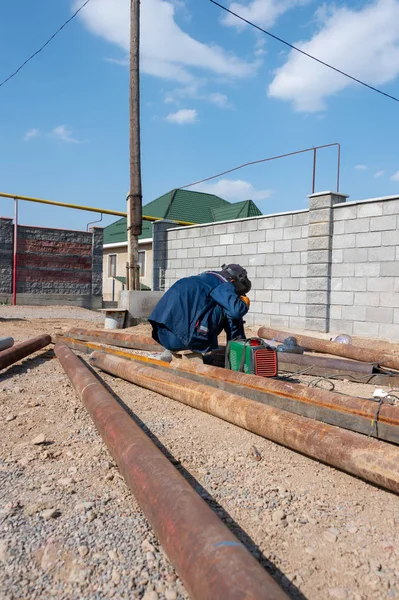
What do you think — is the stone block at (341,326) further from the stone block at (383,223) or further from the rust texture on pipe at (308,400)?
the rust texture on pipe at (308,400)

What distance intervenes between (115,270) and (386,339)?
17958mm

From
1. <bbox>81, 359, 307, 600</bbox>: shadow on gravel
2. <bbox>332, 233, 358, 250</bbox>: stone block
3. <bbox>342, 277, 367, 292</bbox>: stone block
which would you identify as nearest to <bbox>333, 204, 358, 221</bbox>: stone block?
<bbox>332, 233, 358, 250</bbox>: stone block

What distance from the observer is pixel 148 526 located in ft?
7.05

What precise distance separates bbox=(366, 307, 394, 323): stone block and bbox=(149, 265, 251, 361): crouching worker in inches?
145

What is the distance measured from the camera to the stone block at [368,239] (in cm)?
792

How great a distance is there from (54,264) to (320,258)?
29.8 ft

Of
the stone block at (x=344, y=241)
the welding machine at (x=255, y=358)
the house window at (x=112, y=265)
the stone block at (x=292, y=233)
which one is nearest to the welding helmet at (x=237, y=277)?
the welding machine at (x=255, y=358)

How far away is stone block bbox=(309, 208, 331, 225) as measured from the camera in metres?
8.52

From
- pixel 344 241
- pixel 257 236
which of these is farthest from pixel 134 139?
pixel 344 241

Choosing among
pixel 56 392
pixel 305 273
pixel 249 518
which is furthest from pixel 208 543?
pixel 305 273

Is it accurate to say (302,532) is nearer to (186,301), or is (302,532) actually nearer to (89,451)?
(89,451)

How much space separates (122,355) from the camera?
5.74 metres

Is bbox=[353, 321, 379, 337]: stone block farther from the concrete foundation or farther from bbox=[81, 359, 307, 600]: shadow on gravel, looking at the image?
bbox=[81, 359, 307, 600]: shadow on gravel

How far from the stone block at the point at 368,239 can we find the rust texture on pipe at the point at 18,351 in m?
5.22
